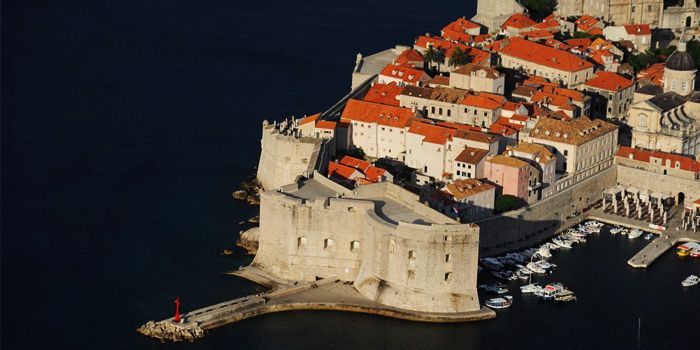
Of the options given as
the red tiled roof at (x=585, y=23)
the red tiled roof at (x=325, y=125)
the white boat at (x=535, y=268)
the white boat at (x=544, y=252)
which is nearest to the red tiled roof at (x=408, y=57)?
the red tiled roof at (x=325, y=125)

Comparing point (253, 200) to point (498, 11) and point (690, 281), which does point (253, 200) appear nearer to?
point (690, 281)

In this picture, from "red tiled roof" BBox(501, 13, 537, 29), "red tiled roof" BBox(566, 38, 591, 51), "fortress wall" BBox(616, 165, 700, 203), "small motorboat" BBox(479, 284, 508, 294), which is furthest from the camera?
"red tiled roof" BBox(501, 13, 537, 29)

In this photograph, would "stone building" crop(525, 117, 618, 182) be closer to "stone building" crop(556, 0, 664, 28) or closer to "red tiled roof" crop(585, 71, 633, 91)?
"red tiled roof" crop(585, 71, 633, 91)

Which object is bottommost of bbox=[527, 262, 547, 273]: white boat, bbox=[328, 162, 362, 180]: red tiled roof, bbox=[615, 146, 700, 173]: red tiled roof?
bbox=[527, 262, 547, 273]: white boat

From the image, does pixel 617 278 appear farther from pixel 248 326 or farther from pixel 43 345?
pixel 43 345

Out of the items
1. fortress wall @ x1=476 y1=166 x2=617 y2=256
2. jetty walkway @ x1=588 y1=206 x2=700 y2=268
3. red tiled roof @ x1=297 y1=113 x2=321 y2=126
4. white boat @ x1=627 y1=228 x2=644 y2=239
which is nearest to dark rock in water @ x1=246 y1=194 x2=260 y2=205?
red tiled roof @ x1=297 y1=113 x2=321 y2=126

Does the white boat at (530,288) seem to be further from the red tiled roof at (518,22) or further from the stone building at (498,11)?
the stone building at (498,11)

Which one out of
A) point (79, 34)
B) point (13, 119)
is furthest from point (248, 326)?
point (79, 34)
